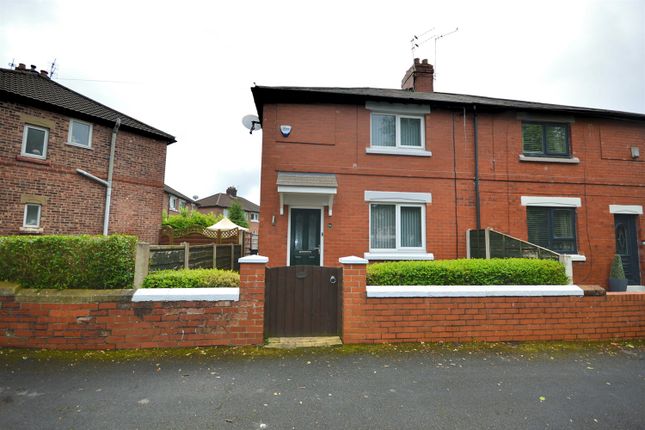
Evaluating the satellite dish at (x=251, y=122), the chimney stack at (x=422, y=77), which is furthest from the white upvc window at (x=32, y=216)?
the chimney stack at (x=422, y=77)

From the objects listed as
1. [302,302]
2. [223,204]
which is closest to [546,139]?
[302,302]

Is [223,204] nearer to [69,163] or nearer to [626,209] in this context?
[69,163]

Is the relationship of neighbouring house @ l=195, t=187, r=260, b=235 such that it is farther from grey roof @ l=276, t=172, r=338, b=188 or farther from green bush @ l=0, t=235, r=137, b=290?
green bush @ l=0, t=235, r=137, b=290

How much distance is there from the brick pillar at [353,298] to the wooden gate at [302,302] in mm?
207

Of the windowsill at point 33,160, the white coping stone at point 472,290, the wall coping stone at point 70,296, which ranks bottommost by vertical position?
the wall coping stone at point 70,296

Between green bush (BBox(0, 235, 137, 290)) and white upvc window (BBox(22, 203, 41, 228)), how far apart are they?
8.30 m

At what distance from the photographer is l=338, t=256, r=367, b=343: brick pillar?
459cm

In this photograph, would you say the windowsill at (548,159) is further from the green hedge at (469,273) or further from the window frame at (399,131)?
the green hedge at (469,273)

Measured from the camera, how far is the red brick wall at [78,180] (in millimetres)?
10406

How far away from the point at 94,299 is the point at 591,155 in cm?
1281

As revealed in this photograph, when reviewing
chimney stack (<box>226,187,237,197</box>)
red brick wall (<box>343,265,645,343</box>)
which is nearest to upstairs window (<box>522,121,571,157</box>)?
red brick wall (<box>343,265,645,343</box>)

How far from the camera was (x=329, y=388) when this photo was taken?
11.0ft

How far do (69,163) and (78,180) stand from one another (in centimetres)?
67

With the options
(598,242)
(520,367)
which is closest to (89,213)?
(520,367)
